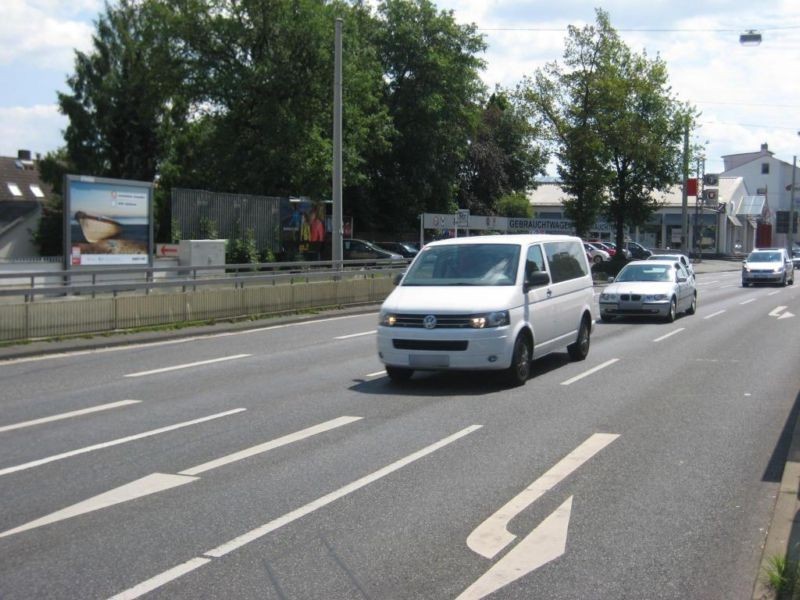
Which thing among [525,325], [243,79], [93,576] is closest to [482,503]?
[93,576]

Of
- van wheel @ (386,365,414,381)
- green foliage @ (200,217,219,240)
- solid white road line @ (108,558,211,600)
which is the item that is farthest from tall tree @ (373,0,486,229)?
solid white road line @ (108,558,211,600)

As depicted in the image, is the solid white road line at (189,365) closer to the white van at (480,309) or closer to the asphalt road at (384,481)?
the asphalt road at (384,481)

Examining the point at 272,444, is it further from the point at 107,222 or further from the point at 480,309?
the point at 107,222

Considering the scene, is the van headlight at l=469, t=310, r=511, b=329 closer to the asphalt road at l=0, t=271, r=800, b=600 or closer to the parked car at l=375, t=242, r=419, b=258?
the asphalt road at l=0, t=271, r=800, b=600

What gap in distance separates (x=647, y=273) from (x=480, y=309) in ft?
43.6

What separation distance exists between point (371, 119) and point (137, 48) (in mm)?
16831

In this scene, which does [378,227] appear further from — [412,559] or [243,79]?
[412,559]

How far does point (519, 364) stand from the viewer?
12.1 meters

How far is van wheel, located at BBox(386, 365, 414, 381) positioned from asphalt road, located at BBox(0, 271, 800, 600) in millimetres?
279

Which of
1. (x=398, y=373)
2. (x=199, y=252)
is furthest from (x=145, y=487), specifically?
(x=199, y=252)

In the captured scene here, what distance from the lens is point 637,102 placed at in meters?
51.5

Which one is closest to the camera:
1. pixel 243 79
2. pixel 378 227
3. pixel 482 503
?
pixel 482 503

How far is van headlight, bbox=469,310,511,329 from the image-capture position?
11.6m

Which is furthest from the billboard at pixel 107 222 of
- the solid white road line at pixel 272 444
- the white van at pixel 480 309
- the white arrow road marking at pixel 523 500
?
the white arrow road marking at pixel 523 500
